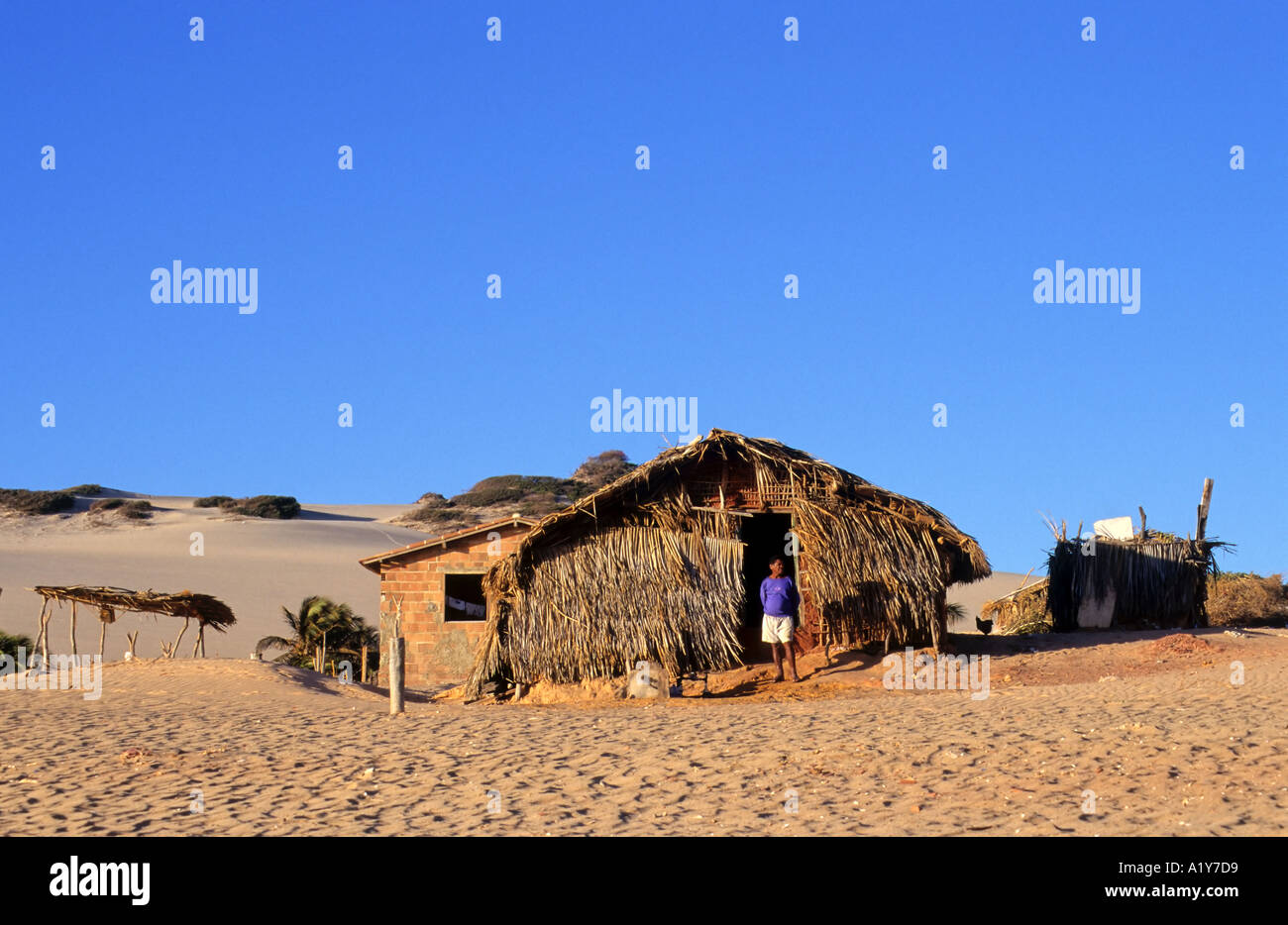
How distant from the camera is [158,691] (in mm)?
15820

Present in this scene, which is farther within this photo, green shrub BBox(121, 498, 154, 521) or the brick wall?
green shrub BBox(121, 498, 154, 521)

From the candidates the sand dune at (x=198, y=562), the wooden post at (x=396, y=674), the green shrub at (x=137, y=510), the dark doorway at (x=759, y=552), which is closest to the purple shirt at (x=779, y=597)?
the dark doorway at (x=759, y=552)

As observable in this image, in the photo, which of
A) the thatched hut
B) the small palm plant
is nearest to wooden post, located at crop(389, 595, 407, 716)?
the thatched hut

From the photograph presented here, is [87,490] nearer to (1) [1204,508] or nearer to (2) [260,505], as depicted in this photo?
(2) [260,505]

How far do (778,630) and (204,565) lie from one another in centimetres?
3520

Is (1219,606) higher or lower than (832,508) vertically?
lower

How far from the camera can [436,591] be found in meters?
22.0

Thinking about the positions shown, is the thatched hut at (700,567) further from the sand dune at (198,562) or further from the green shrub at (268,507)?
the green shrub at (268,507)

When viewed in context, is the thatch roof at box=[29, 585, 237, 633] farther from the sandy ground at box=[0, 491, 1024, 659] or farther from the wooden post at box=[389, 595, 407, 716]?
the sandy ground at box=[0, 491, 1024, 659]

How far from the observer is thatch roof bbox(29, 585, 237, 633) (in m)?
19.8

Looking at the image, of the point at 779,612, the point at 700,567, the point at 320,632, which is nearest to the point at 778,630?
the point at 779,612
